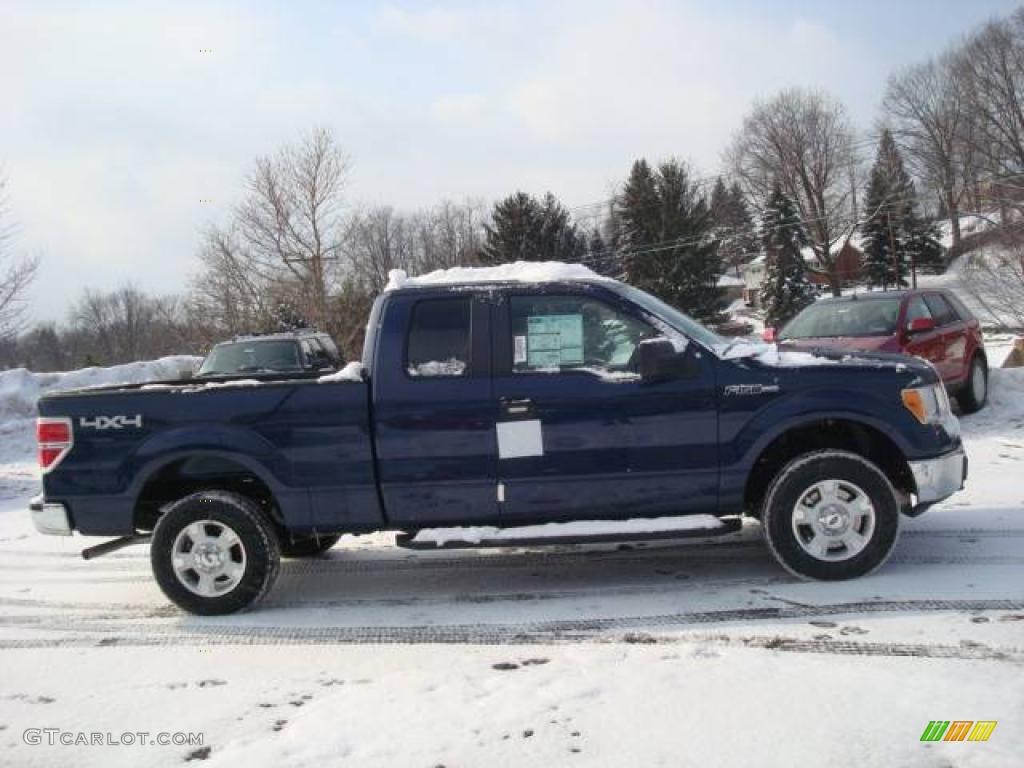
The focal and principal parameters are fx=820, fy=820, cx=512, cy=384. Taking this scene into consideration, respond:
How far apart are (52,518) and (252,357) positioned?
26.4ft

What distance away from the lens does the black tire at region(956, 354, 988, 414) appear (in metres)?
10.4

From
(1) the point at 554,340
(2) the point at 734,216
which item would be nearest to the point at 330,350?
(1) the point at 554,340

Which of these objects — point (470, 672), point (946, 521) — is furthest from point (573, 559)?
point (946, 521)

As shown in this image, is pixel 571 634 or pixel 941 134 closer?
pixel 571 634

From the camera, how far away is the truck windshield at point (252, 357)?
42.2ft

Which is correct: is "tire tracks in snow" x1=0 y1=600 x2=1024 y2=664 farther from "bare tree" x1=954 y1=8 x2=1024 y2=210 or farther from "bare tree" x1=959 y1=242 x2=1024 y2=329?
Result: "bare tree" x1=954 y1=8 x2=1024 y2=210

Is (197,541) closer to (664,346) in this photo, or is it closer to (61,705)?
(61,705)

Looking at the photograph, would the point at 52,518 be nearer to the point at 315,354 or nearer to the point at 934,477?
the point at 934,477

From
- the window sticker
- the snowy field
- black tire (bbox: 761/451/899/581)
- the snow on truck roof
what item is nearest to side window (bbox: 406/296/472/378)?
the snow on truck roof

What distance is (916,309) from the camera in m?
10.1

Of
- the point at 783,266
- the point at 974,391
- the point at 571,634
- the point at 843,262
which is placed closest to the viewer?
the point at 571,634

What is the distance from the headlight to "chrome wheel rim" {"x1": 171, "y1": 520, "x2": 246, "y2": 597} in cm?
414

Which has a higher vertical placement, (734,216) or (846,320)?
(734,216)

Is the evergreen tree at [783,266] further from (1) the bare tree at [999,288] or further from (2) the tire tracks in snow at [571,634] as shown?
(2) the tire tracks in snow at [571,634]
